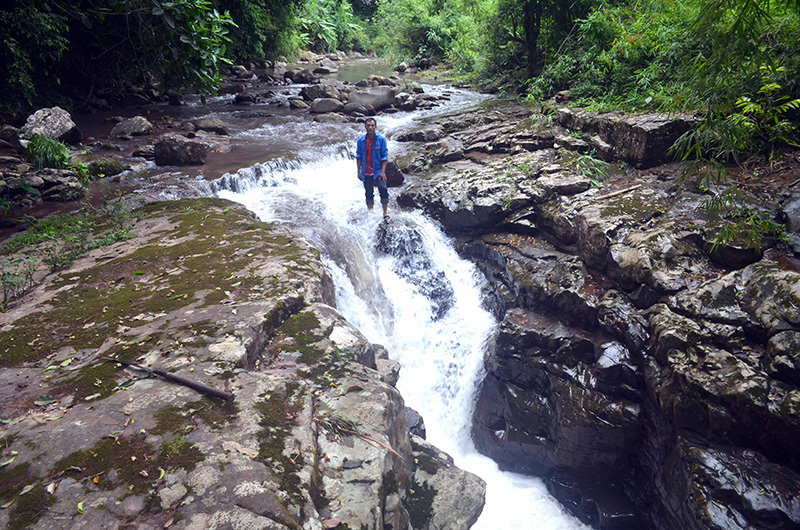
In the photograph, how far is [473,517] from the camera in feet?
14.8

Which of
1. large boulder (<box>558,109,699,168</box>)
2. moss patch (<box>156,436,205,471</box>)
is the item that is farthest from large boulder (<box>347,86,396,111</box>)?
moss patch (<box>156,436,205,471</box>)

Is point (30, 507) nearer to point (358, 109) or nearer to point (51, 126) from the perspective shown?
point (51, 126)

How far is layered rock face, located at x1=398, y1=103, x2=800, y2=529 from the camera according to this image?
4121 mm

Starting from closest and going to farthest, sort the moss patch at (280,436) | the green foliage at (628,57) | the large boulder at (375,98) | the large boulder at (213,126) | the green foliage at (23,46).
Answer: the moss patch at (280,436)
the green foliage at (628,57)
the green foliage at (23,46)
the large boulder at (213,126)
the large boulder at (375,98)

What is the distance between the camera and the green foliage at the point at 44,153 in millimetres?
8477

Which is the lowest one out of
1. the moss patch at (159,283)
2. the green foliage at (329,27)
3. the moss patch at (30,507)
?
the moss patch at (30,507)

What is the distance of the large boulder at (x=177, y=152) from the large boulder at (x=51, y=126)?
2405 mm

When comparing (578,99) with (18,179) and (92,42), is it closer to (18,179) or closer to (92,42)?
(18,179)

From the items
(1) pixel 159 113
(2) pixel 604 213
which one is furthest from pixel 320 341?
(1) pixel 159 113

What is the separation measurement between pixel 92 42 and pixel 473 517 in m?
16.7

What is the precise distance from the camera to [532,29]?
1502 cm

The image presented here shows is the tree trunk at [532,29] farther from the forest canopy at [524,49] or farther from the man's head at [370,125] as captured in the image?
the man's head at [370,125]

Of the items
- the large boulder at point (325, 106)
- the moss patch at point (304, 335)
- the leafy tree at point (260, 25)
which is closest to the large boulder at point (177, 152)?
the large boulder at point (325, 106)

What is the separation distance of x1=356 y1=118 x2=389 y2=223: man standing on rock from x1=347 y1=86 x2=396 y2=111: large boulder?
28.2 ft
